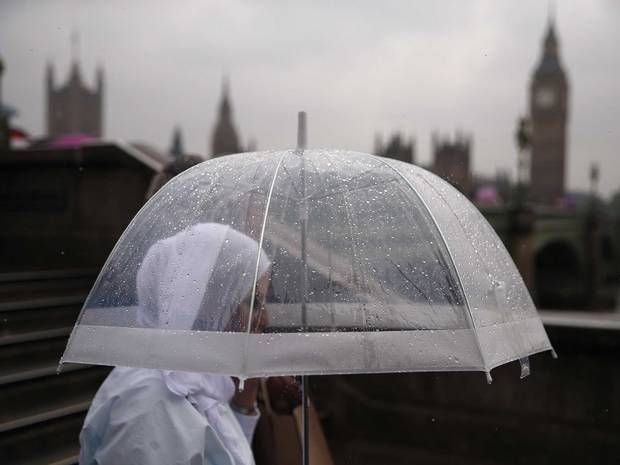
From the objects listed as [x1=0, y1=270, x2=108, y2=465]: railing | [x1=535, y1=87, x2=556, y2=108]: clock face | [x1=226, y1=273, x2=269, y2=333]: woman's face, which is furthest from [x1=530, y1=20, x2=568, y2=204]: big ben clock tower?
[x1=226, y1=273, x2=269, y2=333]: woman's face

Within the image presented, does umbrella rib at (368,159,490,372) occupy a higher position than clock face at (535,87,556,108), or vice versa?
clock face at (535,87,556,108)

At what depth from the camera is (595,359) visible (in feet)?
14.7

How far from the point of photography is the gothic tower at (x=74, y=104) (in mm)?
106750

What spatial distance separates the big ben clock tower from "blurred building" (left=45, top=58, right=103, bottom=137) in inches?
2448

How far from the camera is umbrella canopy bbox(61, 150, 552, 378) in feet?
5.74

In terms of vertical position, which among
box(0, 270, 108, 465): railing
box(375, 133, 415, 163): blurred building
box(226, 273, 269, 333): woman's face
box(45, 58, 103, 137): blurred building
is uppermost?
box(45, 58, 103, 137): blurred building

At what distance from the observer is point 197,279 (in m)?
1.88

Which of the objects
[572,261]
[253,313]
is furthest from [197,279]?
[572,261]

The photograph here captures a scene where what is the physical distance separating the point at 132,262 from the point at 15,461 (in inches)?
91.7

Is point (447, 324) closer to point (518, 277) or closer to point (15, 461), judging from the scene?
point (518, 277)

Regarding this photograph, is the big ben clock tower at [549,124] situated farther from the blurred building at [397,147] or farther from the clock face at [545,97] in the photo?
the blurred building at [397,147]

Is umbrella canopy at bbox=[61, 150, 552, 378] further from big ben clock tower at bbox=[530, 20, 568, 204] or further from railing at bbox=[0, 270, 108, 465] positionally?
big ben clock tower at bbox=[530, 20, 568, 204]

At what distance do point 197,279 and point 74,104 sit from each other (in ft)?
372

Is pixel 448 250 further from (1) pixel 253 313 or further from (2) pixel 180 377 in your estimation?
(2) pixel 180 377
